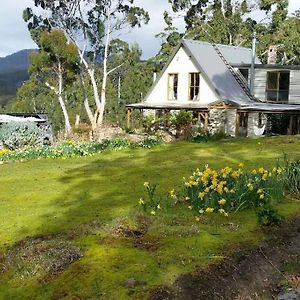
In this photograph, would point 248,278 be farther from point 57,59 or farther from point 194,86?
point 57,59

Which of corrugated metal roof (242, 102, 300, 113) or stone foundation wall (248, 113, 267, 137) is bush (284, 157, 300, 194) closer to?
corrugated metal roof (242, 102, 300, 113)

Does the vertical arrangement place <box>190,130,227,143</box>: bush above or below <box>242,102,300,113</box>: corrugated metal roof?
below

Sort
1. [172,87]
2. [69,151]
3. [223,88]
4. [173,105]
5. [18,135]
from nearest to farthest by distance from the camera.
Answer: [69,151], [18,135], [223,88], [173,105], [172,87]

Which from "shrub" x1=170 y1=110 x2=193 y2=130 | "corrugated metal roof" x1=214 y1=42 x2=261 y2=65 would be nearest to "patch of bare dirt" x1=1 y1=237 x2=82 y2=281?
"shrub" x1=170 y1=110 x2=193 y2=130

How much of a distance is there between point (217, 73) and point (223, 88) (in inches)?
53.4

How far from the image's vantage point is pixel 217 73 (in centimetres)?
3128

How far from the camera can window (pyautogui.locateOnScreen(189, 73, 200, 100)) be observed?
31.5 metres

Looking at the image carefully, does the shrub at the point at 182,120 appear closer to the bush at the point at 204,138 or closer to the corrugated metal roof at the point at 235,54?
the bush at the point at 204,138

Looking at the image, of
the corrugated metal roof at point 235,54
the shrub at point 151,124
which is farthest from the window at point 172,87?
the corrugated metal roof at point 235,54

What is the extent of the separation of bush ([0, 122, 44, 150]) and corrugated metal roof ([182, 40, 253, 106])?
12720mm

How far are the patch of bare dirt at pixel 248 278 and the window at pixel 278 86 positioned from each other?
26025 millimetres

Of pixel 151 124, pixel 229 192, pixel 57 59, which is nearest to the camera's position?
pixel 229 192

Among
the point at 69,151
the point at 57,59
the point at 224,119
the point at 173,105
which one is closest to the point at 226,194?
the point at 69,151

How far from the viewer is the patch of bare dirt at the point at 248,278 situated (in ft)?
16.0
